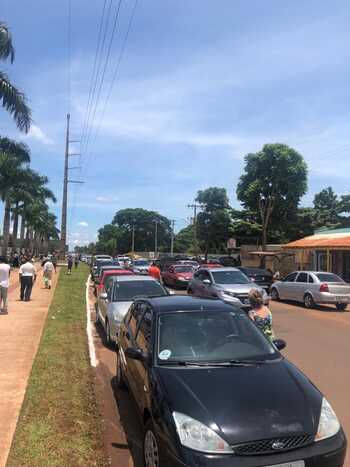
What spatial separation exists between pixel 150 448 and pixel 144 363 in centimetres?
101

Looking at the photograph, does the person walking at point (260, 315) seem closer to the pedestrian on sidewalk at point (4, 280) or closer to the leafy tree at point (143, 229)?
the pedestrian on sidewalk at point (4, 280)

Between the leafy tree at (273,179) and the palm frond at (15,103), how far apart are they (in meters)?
29.2

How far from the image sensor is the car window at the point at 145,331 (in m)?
5.74

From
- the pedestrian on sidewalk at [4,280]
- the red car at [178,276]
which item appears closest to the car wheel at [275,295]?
the red car at [178,276]

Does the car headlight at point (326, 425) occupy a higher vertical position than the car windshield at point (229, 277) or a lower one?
lower

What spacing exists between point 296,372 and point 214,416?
4.14 ft

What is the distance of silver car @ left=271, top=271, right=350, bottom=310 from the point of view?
63.1 feet

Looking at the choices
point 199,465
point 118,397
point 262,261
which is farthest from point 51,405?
point 262,261

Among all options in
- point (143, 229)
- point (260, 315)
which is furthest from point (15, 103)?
point (143, 229)

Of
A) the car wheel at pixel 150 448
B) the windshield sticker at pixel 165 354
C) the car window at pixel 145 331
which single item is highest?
the car window at pixel 145 331

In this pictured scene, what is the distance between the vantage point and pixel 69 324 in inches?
543

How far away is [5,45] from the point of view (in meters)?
20.3

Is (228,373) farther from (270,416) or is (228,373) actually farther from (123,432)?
(123,432)

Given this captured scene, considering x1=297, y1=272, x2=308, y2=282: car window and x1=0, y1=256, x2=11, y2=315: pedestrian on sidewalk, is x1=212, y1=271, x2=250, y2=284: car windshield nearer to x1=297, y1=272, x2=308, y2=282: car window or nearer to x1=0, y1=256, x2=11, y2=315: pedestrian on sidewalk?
x1=297, y1=272, x2=308, y2=282: car window
